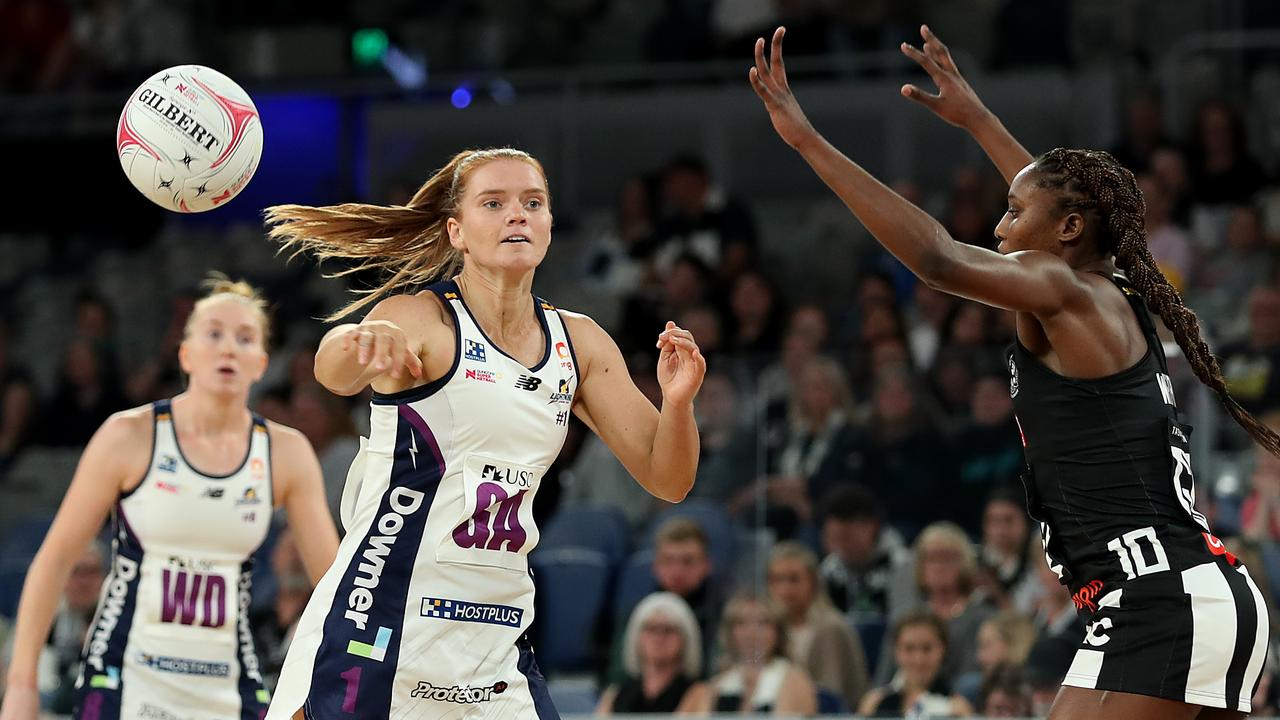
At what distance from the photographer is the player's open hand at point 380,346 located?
12.2 ft

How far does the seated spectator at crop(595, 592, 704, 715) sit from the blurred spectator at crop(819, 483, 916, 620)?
2.22ft

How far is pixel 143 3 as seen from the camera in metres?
13.8

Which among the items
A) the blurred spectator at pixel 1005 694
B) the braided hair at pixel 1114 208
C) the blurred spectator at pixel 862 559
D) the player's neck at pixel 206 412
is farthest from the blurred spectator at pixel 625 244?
the braided hair at pixel 1114 208

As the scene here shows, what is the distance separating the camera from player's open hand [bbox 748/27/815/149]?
12.7 ft

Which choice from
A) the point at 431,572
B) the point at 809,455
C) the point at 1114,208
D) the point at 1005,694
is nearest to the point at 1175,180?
the point at 809,455

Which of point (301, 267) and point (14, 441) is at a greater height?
point (301, 267)

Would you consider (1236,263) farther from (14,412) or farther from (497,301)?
(14,412)

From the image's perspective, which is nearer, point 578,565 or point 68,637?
point 68,637

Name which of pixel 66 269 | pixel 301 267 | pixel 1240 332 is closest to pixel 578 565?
pixel 1240 332

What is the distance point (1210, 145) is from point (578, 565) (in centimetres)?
518

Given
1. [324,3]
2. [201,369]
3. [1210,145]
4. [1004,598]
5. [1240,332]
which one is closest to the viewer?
[201,369]

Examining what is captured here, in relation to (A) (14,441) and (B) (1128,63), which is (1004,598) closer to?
(B) (1128,63)

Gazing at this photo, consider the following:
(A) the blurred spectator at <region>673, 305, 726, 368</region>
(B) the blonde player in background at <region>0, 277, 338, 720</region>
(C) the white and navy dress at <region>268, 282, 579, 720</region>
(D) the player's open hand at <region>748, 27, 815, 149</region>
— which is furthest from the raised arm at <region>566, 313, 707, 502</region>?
(A) the blurred spectator at <region>673, 305, 726, 368</region>

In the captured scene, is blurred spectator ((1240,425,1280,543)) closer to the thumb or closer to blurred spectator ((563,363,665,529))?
blurred spectator ((563,363,665,529))
